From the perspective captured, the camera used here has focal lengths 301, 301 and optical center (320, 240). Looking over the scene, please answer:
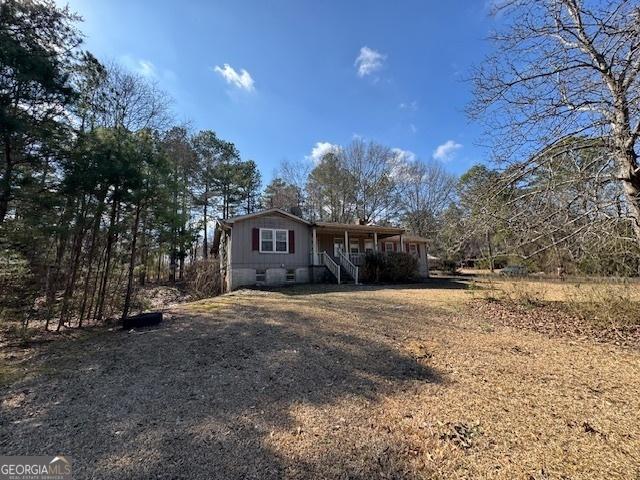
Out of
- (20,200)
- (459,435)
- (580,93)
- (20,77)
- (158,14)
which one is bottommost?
(459,435)

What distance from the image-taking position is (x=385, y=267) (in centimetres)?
1688

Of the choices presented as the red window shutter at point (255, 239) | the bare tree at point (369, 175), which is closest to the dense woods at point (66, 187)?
the red window shutter at point (255, 239)

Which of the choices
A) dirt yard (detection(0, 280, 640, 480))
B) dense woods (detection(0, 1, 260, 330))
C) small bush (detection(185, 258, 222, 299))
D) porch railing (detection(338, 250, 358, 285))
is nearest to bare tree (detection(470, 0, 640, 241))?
dirt yard (detection(0, 280, 640, 480))

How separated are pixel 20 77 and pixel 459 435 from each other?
8.53 m

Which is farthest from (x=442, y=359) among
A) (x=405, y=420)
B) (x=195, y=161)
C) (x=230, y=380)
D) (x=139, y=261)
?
(x=195, y=161)

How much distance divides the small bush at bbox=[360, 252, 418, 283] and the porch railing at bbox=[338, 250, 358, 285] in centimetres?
108

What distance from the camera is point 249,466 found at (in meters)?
2.51

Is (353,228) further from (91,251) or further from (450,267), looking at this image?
(450,267)

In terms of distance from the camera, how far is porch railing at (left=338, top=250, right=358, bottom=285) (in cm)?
1582

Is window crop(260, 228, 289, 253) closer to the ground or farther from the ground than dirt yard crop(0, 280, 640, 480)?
farther from the ground

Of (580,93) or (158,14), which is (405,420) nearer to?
(580,93)

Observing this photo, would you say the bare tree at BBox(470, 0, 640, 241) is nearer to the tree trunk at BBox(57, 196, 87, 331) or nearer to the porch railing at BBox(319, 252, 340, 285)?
the tree trunk at BBox(57, 196, 87, 331)

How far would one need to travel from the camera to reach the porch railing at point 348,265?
51.9 feet

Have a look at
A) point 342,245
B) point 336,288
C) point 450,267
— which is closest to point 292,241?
point 336,288
